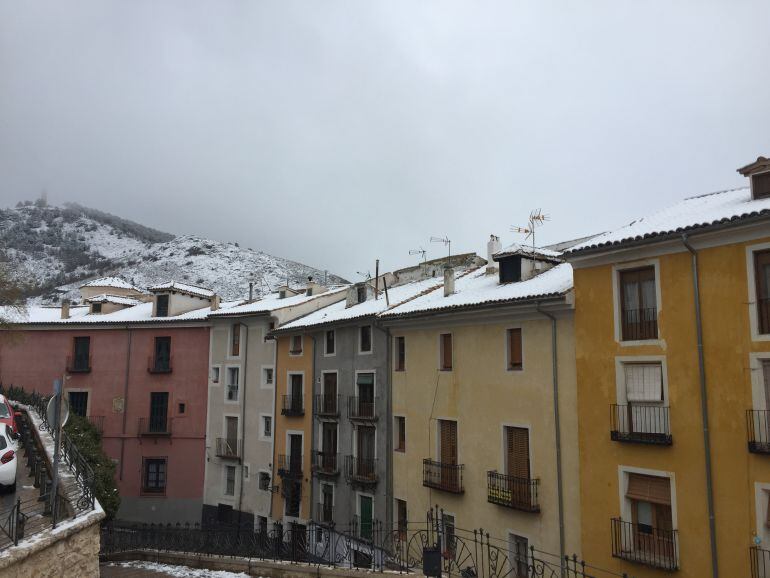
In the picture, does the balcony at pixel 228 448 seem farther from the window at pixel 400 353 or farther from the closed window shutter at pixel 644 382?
the closed window shutter at pixel 644 382

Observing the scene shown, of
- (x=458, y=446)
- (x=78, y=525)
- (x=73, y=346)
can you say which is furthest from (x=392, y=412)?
(x=73, y=346)

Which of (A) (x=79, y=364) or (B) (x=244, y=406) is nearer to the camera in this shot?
(B) (x=244, y=406)

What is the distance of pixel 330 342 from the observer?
30.2 metres

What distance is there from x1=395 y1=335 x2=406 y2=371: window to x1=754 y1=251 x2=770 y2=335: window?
45.0 ft

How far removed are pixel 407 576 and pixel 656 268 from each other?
9.64 meters

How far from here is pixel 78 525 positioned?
37.3 feet

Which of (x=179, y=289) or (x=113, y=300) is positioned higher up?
(x=179, y=289)

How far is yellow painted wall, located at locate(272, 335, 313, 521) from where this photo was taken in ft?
98.9

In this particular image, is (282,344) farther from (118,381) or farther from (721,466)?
(721,466)

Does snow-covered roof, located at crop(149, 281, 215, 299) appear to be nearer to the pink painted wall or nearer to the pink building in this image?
the pink building

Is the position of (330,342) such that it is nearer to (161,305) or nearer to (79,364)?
(161,305)

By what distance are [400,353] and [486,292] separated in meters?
5.26

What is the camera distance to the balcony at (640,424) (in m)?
15.4

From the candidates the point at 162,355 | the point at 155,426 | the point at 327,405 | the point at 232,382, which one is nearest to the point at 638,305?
→ the point at 327,405
